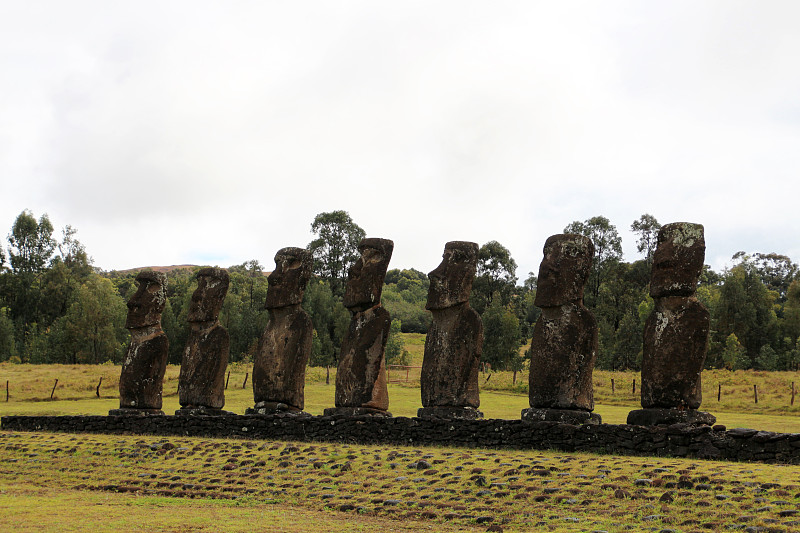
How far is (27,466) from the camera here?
16.9 m

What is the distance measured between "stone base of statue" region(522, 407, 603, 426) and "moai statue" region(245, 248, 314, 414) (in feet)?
18.4

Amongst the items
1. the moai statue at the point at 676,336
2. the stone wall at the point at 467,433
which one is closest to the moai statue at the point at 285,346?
the stone wall at the point at 467,433

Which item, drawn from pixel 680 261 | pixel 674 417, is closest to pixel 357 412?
pixel 674 417

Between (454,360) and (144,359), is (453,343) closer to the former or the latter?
(454,360)

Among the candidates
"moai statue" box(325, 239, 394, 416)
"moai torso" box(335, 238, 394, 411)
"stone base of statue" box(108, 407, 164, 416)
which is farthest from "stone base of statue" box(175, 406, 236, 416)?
"moai torso" box(335, 238, 394, 411)

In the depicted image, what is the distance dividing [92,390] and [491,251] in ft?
115

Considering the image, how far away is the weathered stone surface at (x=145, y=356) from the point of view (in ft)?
70.7

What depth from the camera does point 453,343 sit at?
1762cm

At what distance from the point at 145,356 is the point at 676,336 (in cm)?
1291

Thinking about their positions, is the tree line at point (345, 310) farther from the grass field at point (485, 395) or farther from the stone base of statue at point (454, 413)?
the stone base of statue at point (454, 413)

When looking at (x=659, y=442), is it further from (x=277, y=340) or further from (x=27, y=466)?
(x=27, y=466)

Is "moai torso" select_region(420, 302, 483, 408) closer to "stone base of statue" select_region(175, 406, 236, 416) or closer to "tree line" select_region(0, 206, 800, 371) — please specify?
"stone base of statue" select_region(175, 406, 236, 416)

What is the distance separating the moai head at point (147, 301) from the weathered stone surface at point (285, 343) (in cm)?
379

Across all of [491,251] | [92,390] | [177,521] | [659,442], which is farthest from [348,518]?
[491,251]
